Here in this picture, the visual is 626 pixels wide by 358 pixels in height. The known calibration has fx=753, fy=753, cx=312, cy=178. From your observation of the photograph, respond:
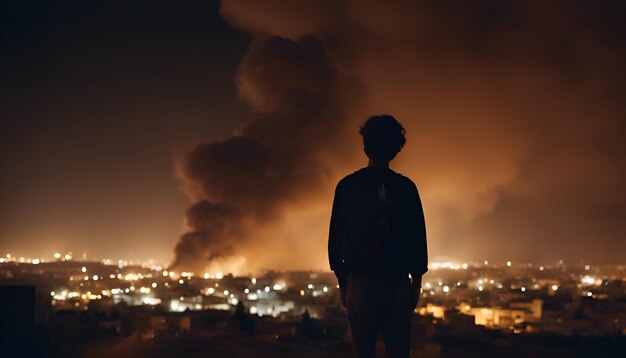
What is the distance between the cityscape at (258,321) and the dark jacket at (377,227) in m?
5.16

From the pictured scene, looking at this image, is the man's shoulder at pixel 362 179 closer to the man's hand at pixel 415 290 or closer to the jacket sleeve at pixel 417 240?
the jacket sleeve at pixel 417 240

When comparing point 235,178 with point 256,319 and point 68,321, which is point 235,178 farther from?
point 68,321

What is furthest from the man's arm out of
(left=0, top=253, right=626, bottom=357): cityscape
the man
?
(left=0, top=253, right=626, bottom=357): cityscape

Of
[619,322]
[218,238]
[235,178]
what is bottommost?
[619,322]

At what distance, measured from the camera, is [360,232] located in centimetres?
211

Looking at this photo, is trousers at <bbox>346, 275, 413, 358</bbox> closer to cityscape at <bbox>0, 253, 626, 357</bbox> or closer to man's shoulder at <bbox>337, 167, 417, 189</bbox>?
man's shoulder at <bbox>337, 167, 417, 189</bbox>

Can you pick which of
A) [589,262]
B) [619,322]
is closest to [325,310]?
[619,322]

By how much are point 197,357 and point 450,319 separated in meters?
10.3

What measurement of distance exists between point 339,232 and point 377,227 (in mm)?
121

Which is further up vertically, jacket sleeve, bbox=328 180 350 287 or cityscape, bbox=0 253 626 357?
jacket sleeve, bbox=328 180 350 287

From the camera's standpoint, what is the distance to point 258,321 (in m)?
15.2

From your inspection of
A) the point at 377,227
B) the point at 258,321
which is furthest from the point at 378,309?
the point at 258,321

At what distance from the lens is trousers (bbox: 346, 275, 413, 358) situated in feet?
6.86

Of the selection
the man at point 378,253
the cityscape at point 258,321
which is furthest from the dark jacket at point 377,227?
the cityscape at point 258,321
